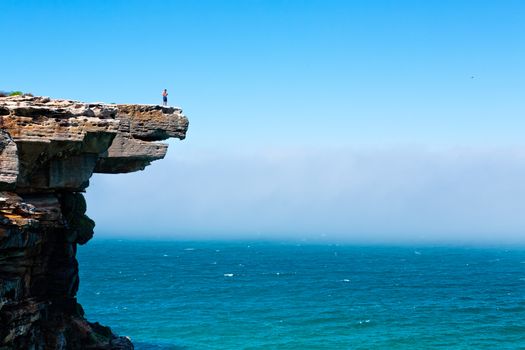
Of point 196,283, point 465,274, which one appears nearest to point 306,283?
point 196,283

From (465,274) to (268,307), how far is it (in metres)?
80.3

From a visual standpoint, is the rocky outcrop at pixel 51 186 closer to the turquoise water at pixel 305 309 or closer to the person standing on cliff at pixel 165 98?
the person standing on cliff at pixel 165 98

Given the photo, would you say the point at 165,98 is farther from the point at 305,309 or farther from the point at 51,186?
the point at 305,309

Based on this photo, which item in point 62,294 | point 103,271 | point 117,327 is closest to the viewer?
point 62,294

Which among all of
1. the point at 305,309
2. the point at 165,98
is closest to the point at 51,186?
the point at 165,98

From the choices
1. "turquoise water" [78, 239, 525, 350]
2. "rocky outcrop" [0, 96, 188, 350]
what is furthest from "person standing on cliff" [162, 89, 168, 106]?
"turquoise water" [78, 239, 525, 350]

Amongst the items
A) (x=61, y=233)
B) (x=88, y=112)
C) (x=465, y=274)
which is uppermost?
(x=88, y=112)

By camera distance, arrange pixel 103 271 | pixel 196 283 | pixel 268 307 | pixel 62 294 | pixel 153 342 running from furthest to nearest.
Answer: pixel 103 271
pixel 196 283
pixel 268 307
pixel 153 342
pixel 62 294

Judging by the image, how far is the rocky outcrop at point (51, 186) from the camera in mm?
33938

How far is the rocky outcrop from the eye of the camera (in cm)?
3394

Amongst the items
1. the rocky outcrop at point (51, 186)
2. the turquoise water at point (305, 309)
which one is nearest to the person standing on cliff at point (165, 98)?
the rocky outcrop at point (51, 186)

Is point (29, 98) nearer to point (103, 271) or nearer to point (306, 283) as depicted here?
point (306, 283)

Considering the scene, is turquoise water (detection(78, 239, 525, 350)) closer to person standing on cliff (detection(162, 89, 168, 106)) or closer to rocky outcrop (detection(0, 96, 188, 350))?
rocky outcrop (detection(0, 96, 188, 350))

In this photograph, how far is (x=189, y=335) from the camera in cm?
6550
